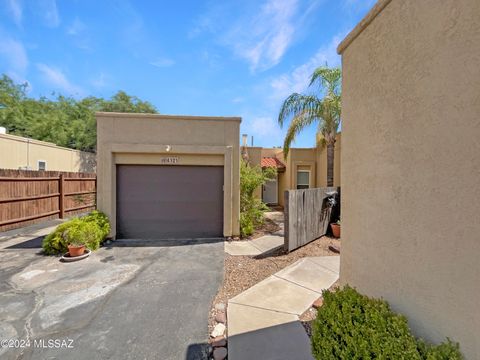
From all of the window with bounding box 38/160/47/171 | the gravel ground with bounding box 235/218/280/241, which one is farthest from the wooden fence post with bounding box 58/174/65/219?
the gravel ground with bounding box 235/218/280/241

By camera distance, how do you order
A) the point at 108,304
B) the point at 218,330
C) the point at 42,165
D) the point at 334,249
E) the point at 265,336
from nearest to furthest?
the point at 265,336, the point at 218,330, the point at 108,304, the point at 334,249, the point at 42,165


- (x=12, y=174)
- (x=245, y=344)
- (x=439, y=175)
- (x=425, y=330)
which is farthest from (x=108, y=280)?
(x=12, y=174)

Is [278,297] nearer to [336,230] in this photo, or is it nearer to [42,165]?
[336,230]

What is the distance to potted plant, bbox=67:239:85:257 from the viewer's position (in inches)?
219

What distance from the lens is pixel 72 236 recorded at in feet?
18.5

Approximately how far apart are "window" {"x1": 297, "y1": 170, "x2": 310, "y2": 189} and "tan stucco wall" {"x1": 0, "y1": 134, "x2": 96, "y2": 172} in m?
16.0

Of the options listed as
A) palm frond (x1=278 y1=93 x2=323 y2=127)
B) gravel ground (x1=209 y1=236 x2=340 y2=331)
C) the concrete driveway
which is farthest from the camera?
palm frond (x1=278 y1=93 x2=323 y2=127)

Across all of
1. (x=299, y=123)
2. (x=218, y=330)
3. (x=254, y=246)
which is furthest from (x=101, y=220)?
(x=299, y=123)

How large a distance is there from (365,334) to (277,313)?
164 centimetres

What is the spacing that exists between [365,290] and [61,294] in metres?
4.88

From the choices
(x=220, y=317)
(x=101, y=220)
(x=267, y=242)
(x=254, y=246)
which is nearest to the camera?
(x=220, y=317)

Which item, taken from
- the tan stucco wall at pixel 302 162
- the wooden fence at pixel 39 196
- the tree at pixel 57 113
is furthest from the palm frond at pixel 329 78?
the tree at pixel 57 113

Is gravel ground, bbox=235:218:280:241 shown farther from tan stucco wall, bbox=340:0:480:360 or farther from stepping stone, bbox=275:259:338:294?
tan stucco wall, bbox=340:0:480:360

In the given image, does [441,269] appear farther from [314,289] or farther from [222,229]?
[222,229]
